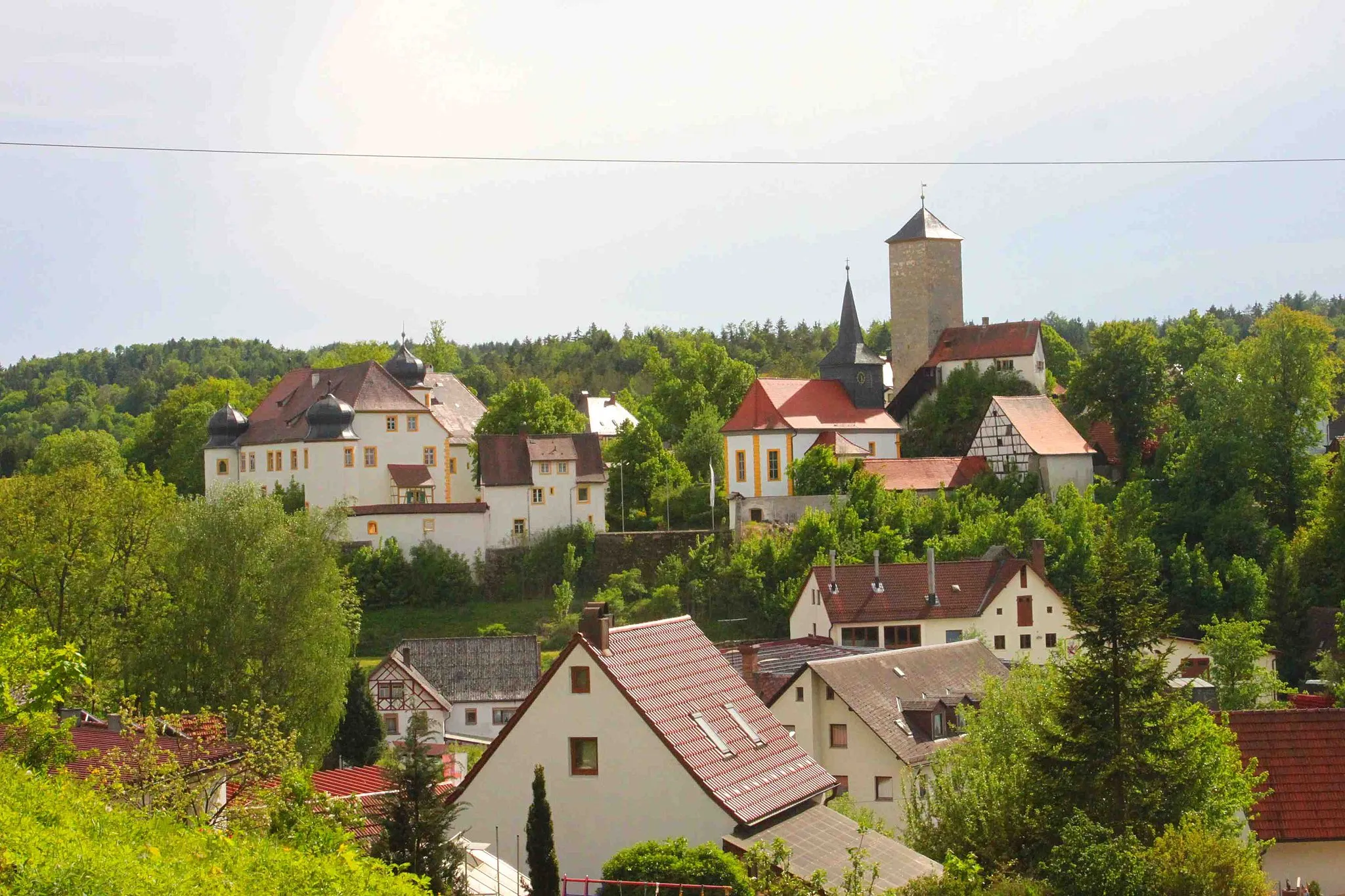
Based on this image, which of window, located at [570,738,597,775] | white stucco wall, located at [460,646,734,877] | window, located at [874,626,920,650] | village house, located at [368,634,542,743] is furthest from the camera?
window, located at [874,626,920,650]

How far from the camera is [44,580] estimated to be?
3825 centimetres

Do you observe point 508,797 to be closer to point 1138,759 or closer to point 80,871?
point 1138,759

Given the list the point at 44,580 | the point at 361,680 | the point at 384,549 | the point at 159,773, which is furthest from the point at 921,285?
the point at 159,773

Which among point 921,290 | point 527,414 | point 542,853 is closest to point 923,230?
point 921,290

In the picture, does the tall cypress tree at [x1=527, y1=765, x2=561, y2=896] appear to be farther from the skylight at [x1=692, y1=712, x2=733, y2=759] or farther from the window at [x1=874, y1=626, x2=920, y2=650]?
→ the window at [x1=874, y1=626, x2=920, y2=650]

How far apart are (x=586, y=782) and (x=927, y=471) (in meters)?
40.8

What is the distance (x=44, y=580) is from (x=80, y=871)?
29.2 m

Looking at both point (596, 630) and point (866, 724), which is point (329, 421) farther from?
point (596, 630)

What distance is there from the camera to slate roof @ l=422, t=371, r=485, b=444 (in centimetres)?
6650

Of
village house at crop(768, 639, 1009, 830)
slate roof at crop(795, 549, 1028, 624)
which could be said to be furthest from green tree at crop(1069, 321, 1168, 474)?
village house at crop(768, 639, 1009, 830)

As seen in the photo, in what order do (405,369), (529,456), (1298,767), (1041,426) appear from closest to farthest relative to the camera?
(1298,767)
(529,456)
(1041,426)
(405,369)

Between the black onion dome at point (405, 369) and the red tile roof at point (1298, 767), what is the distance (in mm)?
45154

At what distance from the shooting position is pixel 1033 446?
2442 inches

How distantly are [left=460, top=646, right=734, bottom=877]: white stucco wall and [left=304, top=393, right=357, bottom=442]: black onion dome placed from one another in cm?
3874
